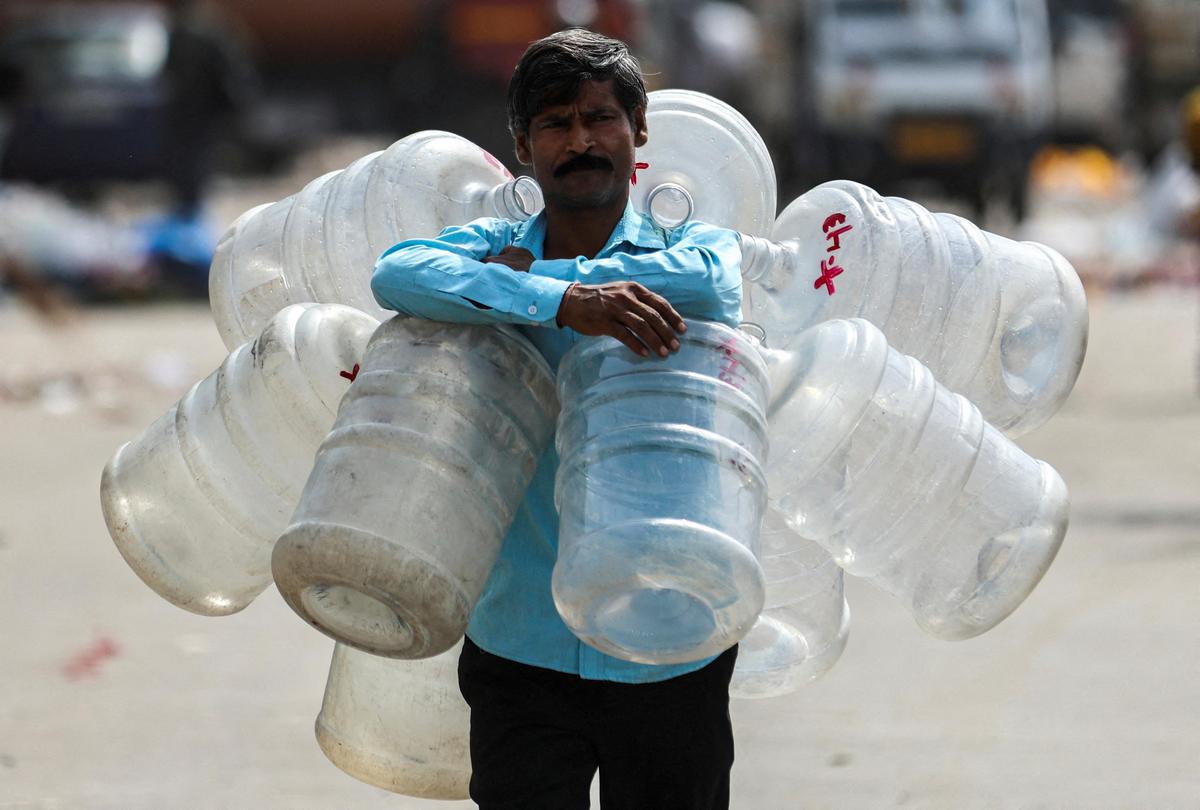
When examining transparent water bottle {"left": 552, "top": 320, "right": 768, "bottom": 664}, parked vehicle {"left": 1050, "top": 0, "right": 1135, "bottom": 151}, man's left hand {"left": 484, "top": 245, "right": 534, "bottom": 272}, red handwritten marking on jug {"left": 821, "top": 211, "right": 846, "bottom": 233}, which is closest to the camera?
transparent water bottle {"left": 552, "top": 320, "right": 768, "bottom": 664}

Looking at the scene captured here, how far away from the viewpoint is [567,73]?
288cm

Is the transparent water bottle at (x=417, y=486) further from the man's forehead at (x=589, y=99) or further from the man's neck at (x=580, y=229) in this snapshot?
the man's forehead at (x=589, y=99)

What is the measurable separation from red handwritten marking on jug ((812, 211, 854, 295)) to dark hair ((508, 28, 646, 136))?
671 mm

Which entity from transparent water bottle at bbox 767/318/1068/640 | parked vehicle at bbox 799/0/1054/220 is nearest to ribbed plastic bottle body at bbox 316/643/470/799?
transparent water bottle at bbox 767/318/1068/640

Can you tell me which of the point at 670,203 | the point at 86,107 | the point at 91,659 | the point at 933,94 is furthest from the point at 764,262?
the point at 933,94

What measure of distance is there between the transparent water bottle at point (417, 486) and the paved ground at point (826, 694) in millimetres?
1790

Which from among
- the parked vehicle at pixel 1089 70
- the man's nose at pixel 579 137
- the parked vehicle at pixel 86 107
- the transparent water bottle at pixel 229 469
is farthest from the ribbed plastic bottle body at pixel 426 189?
the parked vehicle at pixel 1089 70

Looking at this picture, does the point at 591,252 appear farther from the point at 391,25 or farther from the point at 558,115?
the point at 391,25

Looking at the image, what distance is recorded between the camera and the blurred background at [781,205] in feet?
16.0

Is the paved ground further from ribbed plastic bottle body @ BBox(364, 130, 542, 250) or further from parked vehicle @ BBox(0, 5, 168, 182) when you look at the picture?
parked vehicle @ BBox(0, 5, 168, 182)

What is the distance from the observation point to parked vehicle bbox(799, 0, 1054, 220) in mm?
17594

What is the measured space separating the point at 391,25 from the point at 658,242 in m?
18.8

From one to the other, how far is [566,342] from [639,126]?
34 centimetres

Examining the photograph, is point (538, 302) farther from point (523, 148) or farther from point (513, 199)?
point (513, 199)
